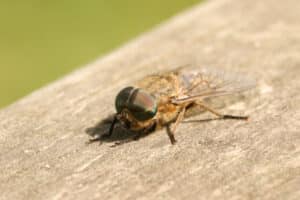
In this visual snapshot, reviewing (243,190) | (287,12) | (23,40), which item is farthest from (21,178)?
(23,40)

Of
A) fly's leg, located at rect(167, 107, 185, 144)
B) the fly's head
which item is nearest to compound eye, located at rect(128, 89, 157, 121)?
the fly's head

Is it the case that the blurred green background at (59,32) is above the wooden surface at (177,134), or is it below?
below

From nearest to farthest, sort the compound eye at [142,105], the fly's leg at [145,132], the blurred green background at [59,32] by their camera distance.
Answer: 1. the fly's leg at [145,132]
2. the compound eye at [142,105]
3. the blurred green background at [59,32]

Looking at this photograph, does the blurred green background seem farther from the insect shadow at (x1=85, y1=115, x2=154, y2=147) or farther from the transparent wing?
the insect shadow at (x1=85, y1=115, x2=154, y2=147)

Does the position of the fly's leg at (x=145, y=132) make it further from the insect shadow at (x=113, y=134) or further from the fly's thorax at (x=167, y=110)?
the fly's thorax at (x=167, y=110)

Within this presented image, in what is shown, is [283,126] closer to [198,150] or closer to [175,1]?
[198,150]

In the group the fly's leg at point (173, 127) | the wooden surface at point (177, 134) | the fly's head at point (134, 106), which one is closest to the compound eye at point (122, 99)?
the fly's head at point (134, 106)

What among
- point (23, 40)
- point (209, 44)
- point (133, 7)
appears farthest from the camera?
point (133, 7)
